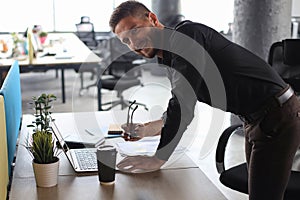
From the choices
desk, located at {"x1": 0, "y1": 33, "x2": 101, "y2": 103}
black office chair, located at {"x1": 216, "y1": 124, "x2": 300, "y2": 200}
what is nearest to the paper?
black office chair, located at {"x1": 216, "y1": 124, "x2": 300, "y2": 200}

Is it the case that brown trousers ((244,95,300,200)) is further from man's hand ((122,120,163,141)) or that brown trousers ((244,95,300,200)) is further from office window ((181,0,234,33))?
office window ((181,0,234,33))

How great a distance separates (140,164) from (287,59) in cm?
168

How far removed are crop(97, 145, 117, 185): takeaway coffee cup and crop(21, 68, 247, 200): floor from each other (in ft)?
3.76

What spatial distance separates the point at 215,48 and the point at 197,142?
297 cm

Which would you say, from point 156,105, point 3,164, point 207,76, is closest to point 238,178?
point 207,76

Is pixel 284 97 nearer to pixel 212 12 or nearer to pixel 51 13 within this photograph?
pixel 212 12

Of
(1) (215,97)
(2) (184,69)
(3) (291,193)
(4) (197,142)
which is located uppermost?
(2) (184,69)

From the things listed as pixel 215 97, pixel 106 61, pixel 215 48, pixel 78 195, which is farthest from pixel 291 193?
pixel 106 61

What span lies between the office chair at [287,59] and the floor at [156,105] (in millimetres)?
860

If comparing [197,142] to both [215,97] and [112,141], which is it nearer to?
[112,141]

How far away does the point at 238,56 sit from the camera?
195 cm

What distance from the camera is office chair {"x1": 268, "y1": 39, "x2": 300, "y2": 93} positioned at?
3.22 meters

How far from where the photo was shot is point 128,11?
77.8 inches

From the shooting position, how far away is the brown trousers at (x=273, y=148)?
1.94 m
